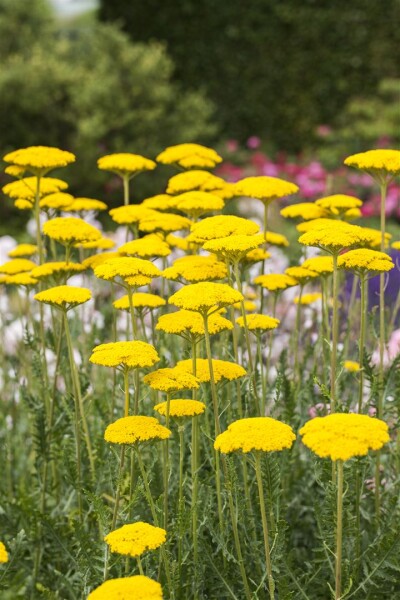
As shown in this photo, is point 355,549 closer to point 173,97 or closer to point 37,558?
point 37,558

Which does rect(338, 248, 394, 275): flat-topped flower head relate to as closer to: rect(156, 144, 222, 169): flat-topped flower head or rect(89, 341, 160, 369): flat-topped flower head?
rect(89, 341, 160, 369): flat-topped flower head

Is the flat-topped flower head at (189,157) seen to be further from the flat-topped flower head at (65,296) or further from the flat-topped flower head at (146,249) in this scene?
the flat-topped flower head at (65,296)

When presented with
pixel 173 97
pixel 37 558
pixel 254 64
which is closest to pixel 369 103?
pixel 254 64

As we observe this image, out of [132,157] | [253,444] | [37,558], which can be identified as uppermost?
[132,157]

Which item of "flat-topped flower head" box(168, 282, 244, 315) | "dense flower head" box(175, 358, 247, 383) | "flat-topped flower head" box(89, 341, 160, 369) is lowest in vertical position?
"dense flower head" box(175, 358, 247, 383)

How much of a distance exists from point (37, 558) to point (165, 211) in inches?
40.2

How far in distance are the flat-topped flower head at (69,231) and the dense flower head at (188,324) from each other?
0.46 meters

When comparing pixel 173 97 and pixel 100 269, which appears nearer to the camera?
pixel 100 269

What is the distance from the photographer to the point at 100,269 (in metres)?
1.98

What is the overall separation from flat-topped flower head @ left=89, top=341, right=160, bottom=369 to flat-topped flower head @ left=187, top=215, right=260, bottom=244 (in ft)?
1.11

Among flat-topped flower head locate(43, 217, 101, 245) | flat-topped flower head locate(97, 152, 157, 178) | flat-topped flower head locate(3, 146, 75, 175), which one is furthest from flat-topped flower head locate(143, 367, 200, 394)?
flat-topped flower head locate(97, 152, 157, 178)

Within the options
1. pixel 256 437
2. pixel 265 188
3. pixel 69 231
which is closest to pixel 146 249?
pixel 69 231

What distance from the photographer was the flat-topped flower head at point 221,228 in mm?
2010

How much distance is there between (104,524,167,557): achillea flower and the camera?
1.44 meters
